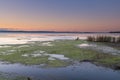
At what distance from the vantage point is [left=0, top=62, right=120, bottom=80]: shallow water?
44.0ft

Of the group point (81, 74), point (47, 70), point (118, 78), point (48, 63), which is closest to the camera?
point (118, 78)

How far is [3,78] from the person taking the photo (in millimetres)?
12102

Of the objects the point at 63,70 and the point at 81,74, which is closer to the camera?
the point at 81,74

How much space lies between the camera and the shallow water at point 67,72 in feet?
44.0

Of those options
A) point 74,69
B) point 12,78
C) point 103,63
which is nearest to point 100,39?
point 103,63

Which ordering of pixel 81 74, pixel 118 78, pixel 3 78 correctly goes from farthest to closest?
pixel 81 74
pixel 118 78
pixel 3 78

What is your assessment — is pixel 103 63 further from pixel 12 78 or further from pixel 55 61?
pixel 12 78

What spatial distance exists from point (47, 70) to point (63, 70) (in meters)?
1.27

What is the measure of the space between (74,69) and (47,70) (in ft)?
7.32

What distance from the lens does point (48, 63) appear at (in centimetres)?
1773

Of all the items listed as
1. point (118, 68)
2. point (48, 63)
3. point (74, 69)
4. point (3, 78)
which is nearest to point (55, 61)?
point (48, 63)

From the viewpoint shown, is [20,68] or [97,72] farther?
[20,68]

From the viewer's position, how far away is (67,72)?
14.8 metres

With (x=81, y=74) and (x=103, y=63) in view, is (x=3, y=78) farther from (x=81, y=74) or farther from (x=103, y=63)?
(x=103, y=63)
